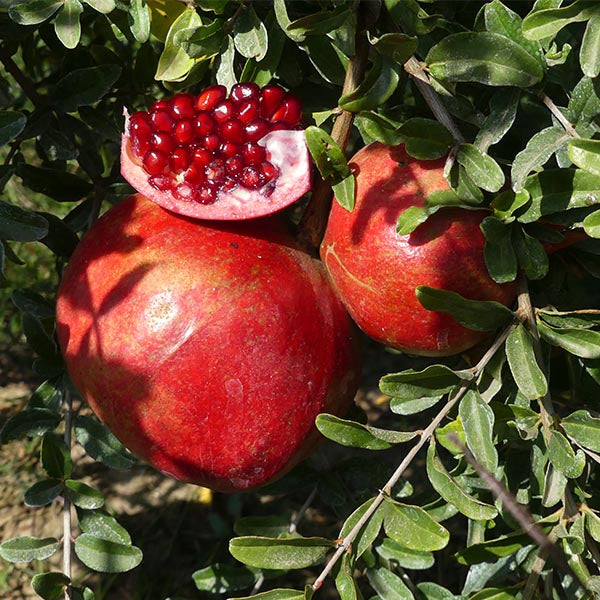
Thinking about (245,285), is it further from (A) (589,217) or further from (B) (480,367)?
(A) (589,217)

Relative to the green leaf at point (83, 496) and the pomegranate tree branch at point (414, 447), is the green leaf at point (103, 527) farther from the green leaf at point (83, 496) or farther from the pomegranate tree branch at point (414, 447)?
the pomegranate tree branch at point (414, 447)

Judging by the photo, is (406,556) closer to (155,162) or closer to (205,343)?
(205,343)

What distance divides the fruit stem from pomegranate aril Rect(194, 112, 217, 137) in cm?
19

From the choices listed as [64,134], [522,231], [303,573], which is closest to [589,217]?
[522,231]

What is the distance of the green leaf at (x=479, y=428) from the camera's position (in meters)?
1.25

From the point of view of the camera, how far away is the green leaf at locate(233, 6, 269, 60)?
137cm

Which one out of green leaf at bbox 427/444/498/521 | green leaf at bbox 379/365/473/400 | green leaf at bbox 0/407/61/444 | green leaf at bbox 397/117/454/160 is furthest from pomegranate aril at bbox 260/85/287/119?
green leaf at bbox 0/407/61/444

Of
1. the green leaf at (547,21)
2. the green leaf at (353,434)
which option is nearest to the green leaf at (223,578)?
the green leaf at (353,434)

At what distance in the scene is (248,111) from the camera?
140cm

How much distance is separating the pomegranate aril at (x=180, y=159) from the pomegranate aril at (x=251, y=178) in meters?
0.09

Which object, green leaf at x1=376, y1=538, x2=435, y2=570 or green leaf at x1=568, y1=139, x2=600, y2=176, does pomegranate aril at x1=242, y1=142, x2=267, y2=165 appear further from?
green leaf at x1=376, y1=538, x2=435, y2=570

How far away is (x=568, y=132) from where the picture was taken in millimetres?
1268

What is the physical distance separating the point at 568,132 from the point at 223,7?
0.54 meters

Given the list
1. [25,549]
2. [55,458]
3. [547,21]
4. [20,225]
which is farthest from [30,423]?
[547,21]
